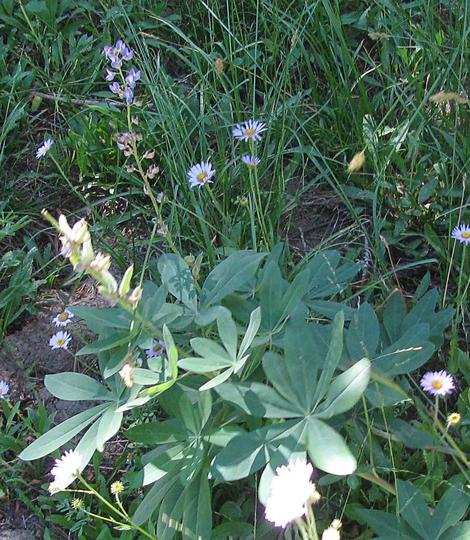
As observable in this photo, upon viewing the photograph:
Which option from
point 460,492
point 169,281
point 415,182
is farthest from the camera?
point 415,182

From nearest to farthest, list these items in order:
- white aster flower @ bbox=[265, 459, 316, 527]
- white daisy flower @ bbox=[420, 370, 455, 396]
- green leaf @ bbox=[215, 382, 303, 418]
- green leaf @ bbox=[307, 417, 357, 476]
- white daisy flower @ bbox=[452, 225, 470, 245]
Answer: white aster flower @ bbox=[265, 459, 316, 527] → green leaf @ bbox=[307, 417, 357, 476] → green leaf @ bbox=[215, 382, 303, 418] → white daisy flower @ bbox=[420, 370, 455, 396] → white daisy flower @ bbox=[452, 225, 470, 245]

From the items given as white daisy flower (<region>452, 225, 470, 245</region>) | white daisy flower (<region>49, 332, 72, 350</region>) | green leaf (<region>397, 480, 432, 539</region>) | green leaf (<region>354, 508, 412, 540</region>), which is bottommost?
green leaf (<region>354, 508, 412, 540</region>)

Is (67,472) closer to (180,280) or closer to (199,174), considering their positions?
(180,280)

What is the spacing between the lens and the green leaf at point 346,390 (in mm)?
1150

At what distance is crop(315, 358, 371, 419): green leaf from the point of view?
3.77 ft

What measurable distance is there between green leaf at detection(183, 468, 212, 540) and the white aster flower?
0.30 meters

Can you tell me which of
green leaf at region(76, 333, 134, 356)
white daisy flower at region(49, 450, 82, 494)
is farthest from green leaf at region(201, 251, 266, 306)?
white daisy flower at region(49, 450, 82, 494)

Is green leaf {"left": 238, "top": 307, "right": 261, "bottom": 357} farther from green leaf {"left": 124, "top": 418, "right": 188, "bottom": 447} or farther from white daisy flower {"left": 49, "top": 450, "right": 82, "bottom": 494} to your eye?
white daisy flower {"left": 49, "top": 450, "right": 82, "bottom": 494}

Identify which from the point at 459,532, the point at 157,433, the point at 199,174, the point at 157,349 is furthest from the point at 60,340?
the point at 459,532

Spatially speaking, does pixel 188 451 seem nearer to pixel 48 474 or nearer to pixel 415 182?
pixel 48 474

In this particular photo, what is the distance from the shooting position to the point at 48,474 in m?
1.78

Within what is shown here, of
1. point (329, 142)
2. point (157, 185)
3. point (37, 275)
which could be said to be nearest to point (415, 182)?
point (329, 142)

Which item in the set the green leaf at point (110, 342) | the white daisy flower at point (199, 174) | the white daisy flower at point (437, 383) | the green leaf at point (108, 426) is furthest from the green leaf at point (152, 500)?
the white daisy flower at point (199, 174)

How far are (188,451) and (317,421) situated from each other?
27 cm
